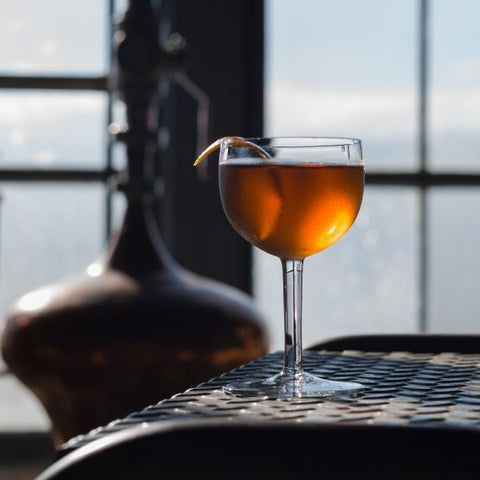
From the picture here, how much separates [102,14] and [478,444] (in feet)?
6.22

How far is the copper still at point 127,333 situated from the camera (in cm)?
156

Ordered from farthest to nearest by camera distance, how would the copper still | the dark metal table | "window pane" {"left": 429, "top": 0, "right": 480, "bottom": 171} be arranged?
"window pane" {"left": 429, "top": 0, "right": 480, "bottom": 171} < the copper still < the dark metal table

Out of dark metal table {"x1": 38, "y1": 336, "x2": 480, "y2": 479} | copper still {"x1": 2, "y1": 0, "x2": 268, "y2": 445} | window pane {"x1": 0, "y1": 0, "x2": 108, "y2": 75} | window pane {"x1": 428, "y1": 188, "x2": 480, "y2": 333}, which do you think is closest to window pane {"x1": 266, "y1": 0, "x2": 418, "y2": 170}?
window pane {"x1": 428, "y1": 188, "x2": 480, "y2": 333}

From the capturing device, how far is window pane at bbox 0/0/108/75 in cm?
221

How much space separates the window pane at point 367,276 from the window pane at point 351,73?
95 mm

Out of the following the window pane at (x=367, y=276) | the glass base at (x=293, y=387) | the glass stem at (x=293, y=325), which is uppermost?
the glass stem at (x=293, y=325)

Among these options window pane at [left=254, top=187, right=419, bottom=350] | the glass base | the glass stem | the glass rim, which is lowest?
window pane at [left=254, top=187, right=419, bottom=350]

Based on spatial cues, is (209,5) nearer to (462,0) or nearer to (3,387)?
(462,0)

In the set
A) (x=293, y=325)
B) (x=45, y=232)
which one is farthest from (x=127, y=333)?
(x=293, y=325)

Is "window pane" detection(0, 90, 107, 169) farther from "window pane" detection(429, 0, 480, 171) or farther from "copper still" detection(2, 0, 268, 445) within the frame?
"window pane" detection(429, 0, 480, 171)

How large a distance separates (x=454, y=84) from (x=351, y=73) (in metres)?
0.21

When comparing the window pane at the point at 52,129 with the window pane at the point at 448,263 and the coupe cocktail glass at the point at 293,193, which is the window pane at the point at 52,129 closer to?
the window pane at the point at 448,263

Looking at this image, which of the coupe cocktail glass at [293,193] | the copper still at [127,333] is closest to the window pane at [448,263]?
the copper still at [127,333]

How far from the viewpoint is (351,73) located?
2203 mm
